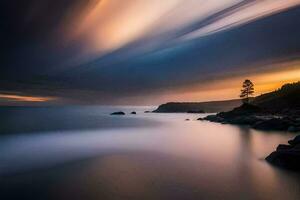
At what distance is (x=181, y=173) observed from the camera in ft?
66.3

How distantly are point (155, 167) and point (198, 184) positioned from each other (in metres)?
6.45

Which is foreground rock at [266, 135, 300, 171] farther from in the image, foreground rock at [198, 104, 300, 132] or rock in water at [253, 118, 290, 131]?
rock in water at [253, 118, 290, 131]

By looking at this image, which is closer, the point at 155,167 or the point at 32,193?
the point at 32,193

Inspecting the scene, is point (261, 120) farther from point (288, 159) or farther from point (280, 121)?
point (288, 159)

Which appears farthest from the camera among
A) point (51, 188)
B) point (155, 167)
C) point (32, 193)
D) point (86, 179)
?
point (155, 167)

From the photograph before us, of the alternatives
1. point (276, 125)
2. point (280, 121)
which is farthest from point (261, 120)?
point (276, 125)

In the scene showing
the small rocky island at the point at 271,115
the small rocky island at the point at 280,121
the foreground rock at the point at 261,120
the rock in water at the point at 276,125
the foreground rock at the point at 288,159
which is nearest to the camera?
the foreground rock at the point at 288,159

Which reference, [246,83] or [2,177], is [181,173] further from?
[246,83]

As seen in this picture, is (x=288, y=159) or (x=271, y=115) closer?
(x=288, y=159)

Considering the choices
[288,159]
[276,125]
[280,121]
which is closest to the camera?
[288,159]

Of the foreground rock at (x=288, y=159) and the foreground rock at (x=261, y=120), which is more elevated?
the foreground rock at (x=261, y=120)

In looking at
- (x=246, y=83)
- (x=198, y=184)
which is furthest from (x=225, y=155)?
(x=246, y=83)

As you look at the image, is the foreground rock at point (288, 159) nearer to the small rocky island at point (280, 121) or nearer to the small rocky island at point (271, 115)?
the small rocky island at point (280, 121)

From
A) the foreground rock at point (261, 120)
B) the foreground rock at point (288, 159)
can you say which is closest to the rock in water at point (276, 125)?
the foreground rock at point (261, 120)
